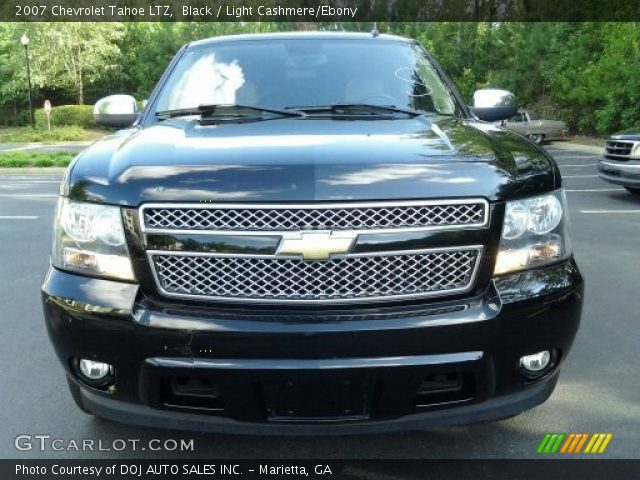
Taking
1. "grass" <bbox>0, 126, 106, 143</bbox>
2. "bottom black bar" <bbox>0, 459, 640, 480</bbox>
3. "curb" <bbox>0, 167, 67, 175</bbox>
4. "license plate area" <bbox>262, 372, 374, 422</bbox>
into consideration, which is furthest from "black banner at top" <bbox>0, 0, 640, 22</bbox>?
"license plate area" <bbox>262, 372, 374, 422</bbox>

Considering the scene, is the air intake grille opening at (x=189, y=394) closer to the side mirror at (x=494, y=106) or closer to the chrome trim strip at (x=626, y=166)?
the side mirror at (x=494, y=106)

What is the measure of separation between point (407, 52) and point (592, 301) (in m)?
2.44

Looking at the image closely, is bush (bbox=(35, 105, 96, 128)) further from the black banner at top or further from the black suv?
the black suv

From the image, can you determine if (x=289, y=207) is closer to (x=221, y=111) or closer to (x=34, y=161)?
(x=221, y=111)

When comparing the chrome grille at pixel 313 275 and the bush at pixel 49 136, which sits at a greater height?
the chrome grille at pixel 313 275

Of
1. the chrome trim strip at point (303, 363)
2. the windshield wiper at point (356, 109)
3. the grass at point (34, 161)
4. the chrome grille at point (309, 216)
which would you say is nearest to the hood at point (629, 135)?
the windshield wiper at point (356, 109)

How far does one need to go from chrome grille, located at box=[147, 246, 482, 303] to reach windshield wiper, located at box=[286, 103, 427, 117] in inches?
47.0

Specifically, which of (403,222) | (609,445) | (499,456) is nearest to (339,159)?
(403,222)

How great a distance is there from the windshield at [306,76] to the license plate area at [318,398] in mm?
1671

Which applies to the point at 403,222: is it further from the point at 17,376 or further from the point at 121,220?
the point at 17,376

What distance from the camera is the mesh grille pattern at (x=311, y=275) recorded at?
232 centimetres

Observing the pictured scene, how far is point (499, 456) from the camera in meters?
2.88

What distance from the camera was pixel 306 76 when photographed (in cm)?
375

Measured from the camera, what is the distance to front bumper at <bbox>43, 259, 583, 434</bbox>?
226 centimetres
